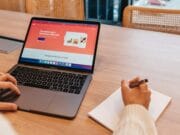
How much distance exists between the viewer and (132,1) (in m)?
3.58

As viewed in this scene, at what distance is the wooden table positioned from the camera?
923mm

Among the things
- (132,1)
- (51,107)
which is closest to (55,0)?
(51,107)

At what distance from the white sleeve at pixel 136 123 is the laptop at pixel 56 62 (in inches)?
8.8

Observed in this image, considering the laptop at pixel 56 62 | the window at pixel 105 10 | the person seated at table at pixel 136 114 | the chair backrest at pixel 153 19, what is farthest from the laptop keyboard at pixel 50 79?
the window at pixel 105 10

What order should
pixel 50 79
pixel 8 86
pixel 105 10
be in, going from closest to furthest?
pixel 8 86
pixel 50 79
pixel 105 10

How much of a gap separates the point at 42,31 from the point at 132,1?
8.26 feet

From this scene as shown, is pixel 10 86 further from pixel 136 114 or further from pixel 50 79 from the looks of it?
pixel 136 114

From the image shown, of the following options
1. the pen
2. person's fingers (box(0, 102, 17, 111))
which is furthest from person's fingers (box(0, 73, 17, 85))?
the pen

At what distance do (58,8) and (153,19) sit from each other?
0.81 m

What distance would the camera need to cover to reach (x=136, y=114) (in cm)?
87

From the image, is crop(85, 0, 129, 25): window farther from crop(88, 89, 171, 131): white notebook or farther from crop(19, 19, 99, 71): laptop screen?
crop(88, 89, 171, 131): white notebook

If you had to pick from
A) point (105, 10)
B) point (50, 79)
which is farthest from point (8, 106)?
point (105, 10)

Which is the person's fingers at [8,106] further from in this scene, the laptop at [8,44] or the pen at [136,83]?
the laptop at [8,44]

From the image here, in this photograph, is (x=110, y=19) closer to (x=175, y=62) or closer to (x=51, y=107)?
(x=175, y=62)
